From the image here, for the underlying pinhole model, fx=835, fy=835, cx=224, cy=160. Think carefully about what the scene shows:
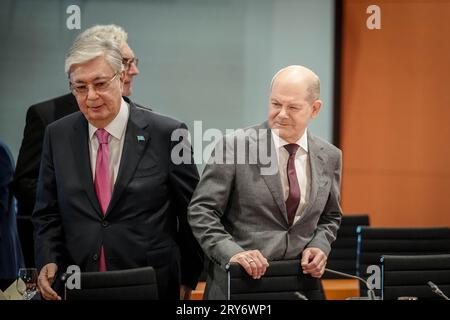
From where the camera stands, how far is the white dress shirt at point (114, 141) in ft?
10.3

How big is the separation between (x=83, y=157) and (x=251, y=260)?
75cm

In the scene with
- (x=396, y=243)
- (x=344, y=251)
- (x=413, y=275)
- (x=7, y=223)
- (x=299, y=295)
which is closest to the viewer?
(x=299, y=295)

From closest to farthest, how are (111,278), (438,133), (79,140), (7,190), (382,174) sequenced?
(111,278), (79,140), (7,190), (438,133), (382,174)

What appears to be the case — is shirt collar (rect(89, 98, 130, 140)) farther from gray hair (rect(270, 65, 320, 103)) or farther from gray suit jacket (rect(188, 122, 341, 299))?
gray hair (rect(270, 65, 320, 103))

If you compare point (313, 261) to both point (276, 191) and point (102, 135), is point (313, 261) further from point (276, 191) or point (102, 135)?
point (102, 135)

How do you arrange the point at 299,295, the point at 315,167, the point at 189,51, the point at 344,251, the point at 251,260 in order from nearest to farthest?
1. the point at 299,295
2. the point at 251,260
3. the point at 315,167
4. the point at 189,51
5. the point at 344,251

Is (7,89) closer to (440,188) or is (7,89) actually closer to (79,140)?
(79,140)

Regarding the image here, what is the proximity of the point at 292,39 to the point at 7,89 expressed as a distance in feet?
4.69

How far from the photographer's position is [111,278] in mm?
2926

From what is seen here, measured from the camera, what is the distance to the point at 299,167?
3.10m

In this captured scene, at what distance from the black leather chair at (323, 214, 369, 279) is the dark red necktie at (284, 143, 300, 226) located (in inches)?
68.5

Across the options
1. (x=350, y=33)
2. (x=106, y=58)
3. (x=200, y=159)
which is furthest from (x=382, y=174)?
(x=106, y=58)

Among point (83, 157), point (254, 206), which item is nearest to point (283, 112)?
point (254, 206)

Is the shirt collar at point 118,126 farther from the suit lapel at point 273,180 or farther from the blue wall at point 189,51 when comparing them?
the blue wall at point 189,51
